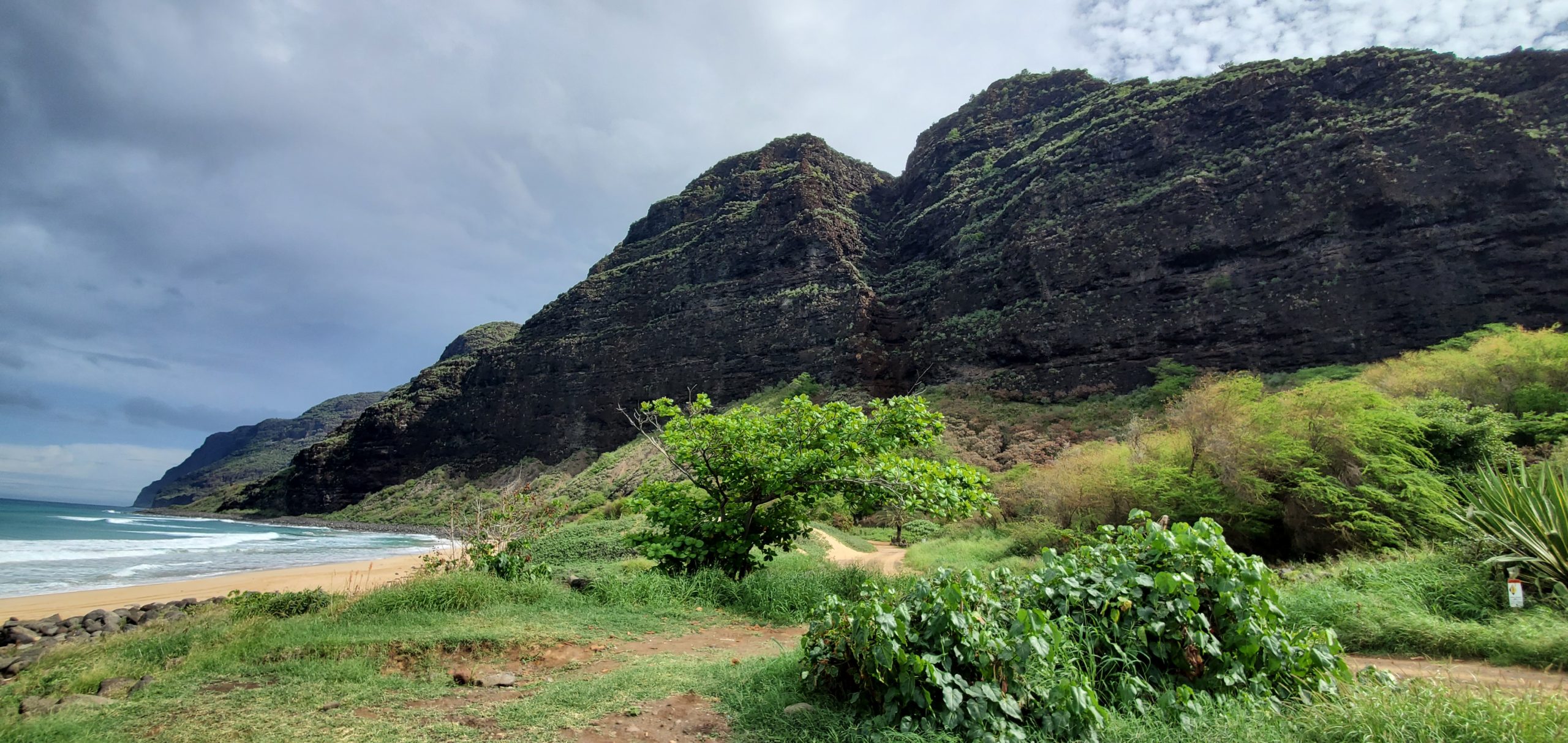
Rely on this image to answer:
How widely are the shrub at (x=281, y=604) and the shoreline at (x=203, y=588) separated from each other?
465mm

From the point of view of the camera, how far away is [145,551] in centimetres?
2602

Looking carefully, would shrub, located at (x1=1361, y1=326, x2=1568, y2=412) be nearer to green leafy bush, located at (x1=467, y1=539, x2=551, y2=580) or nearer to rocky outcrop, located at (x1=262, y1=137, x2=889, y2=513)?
green leafy bush, located at (x1=467, y1=539, x2=551, y2=580)

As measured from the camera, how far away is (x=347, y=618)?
613cm

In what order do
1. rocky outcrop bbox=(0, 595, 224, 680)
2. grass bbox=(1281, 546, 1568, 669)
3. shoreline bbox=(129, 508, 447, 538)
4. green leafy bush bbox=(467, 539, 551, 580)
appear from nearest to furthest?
grass bbox=(1281, 546, 1568, 669)
green leafy bush bbox=(467, 539, 551, 580)
rocky outcrop bbox=(0, 595, 224, 680)
shoreline bbox=(129, 508, 447, 538)

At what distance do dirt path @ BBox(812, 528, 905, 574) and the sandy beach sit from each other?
9.37 meters

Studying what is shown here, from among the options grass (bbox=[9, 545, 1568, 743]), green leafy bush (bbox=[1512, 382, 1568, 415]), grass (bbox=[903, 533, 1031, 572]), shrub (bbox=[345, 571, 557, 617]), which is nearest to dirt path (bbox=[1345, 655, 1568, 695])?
grass (bbox=[9, 545, 1568, 743])

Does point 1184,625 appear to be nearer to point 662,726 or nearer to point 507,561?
point 662,726

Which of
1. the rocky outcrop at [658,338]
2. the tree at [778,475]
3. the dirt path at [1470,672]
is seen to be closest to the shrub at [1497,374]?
the dirt path at [1470,672]

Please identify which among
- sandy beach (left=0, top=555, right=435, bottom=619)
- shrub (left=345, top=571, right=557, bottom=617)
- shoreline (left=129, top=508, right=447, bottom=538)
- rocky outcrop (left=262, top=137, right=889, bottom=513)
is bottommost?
shoreline (left=129, top=508, right=447, bottom=538)

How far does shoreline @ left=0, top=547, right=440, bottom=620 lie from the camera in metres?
12.0

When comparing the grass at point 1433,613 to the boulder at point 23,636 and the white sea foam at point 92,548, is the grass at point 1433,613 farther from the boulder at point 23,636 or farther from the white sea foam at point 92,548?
the white sea foam at point 92,548

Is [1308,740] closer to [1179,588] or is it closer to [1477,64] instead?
[1179,588]

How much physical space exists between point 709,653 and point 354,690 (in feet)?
8.92

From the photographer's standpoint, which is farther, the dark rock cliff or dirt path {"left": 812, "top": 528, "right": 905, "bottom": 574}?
the dark rock cliff
